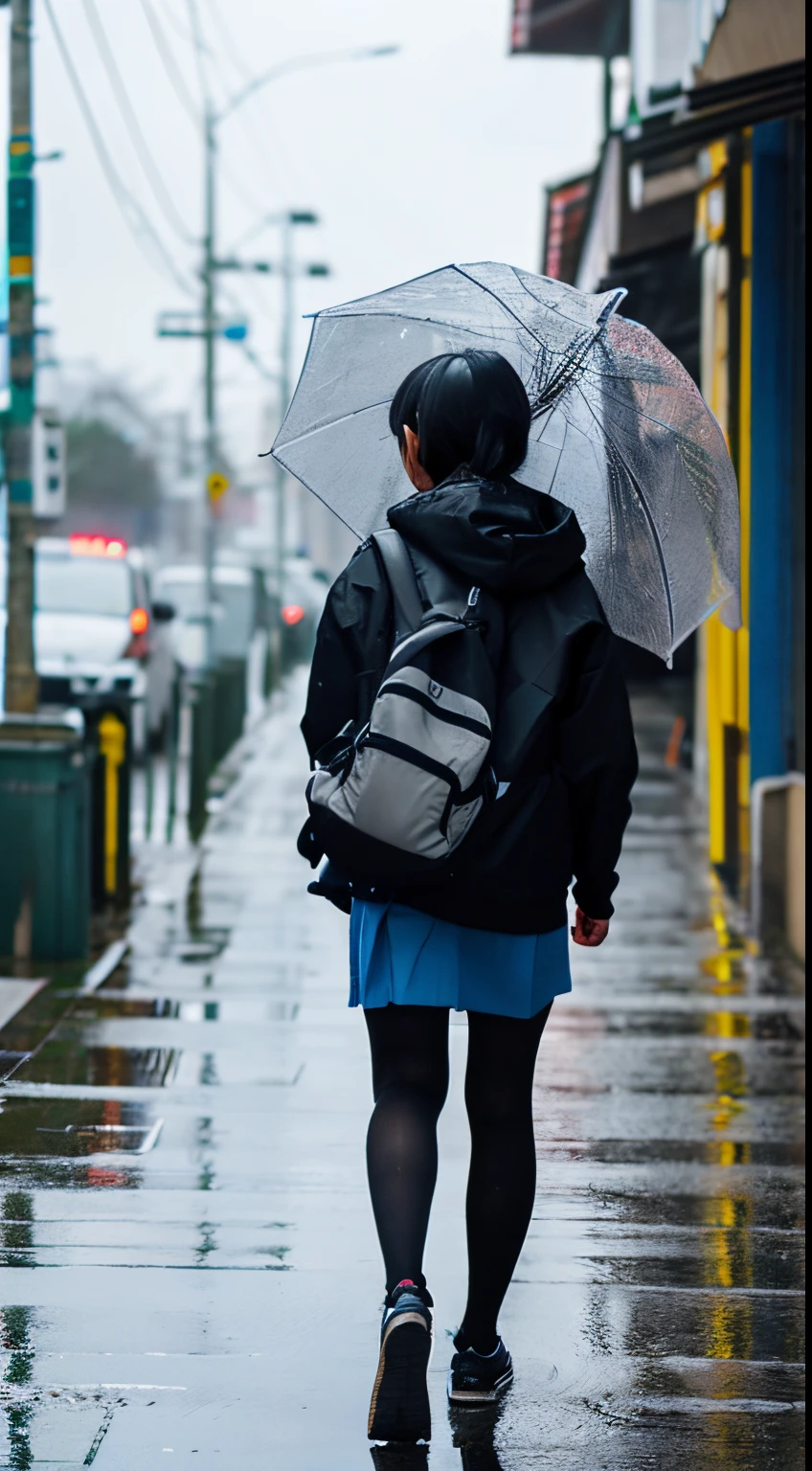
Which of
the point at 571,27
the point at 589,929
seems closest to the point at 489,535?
the point at 589,929

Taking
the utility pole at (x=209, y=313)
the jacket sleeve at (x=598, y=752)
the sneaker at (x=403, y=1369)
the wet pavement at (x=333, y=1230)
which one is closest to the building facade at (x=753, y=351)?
the wet pavement at (x=333, y=1230)

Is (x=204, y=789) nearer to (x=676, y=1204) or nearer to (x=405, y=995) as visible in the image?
(x=676, y=1204)

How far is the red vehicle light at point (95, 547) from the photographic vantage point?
18.8 m

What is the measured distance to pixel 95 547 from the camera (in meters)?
19.0

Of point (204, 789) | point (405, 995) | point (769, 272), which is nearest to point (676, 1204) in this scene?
point (405, 995)

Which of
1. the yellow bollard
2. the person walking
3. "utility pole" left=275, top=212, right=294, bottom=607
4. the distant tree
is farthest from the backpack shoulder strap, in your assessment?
the distant tree

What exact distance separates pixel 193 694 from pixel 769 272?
6.43m

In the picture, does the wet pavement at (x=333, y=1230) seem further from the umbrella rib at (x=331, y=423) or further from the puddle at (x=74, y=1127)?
the umbrella rib at (x=331, y=423)

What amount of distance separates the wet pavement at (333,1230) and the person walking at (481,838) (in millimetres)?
392

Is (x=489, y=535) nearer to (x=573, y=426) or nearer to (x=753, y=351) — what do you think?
(x=573, y=426)

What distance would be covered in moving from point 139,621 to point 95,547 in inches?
66.3

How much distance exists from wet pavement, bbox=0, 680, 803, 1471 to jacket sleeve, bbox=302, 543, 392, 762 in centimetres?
126

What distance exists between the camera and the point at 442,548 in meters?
3.42

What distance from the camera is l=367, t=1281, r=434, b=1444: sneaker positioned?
3.33 m
